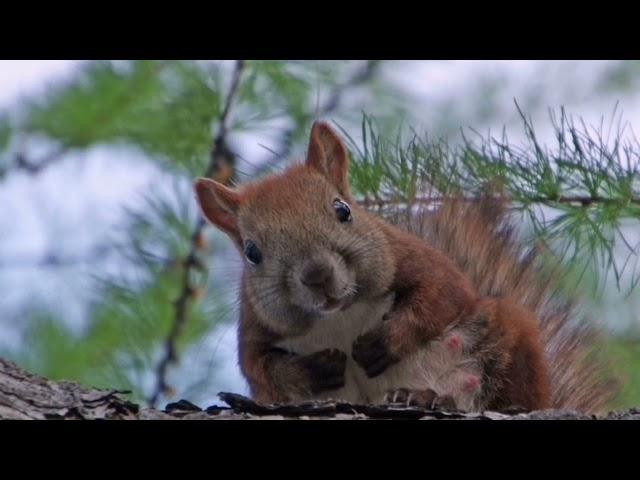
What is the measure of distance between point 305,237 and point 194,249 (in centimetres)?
76

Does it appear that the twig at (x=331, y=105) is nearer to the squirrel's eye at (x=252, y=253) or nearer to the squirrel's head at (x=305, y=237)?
the squirrel's head at (x=305, y=237)

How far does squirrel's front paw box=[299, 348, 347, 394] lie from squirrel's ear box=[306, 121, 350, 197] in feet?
1.36

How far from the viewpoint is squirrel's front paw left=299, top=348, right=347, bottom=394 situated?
8.63ft

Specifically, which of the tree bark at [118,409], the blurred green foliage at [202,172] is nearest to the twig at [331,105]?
the blurred green foliage at [202,172]

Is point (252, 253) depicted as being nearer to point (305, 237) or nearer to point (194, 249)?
point (305, 237)

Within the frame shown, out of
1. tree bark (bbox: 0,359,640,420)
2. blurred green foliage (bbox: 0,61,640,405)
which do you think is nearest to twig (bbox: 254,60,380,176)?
blurred green foliage (bbox: 0,61,640,405)

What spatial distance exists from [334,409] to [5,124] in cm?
264

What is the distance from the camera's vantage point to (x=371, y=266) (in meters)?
2.68

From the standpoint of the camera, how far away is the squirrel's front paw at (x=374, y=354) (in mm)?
2645

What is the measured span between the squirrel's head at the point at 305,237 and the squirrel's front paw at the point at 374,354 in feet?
0.32

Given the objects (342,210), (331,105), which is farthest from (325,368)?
(331,105)

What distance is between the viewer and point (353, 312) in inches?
105

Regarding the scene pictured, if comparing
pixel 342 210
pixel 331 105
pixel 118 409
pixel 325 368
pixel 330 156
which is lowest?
pixel 118 409
